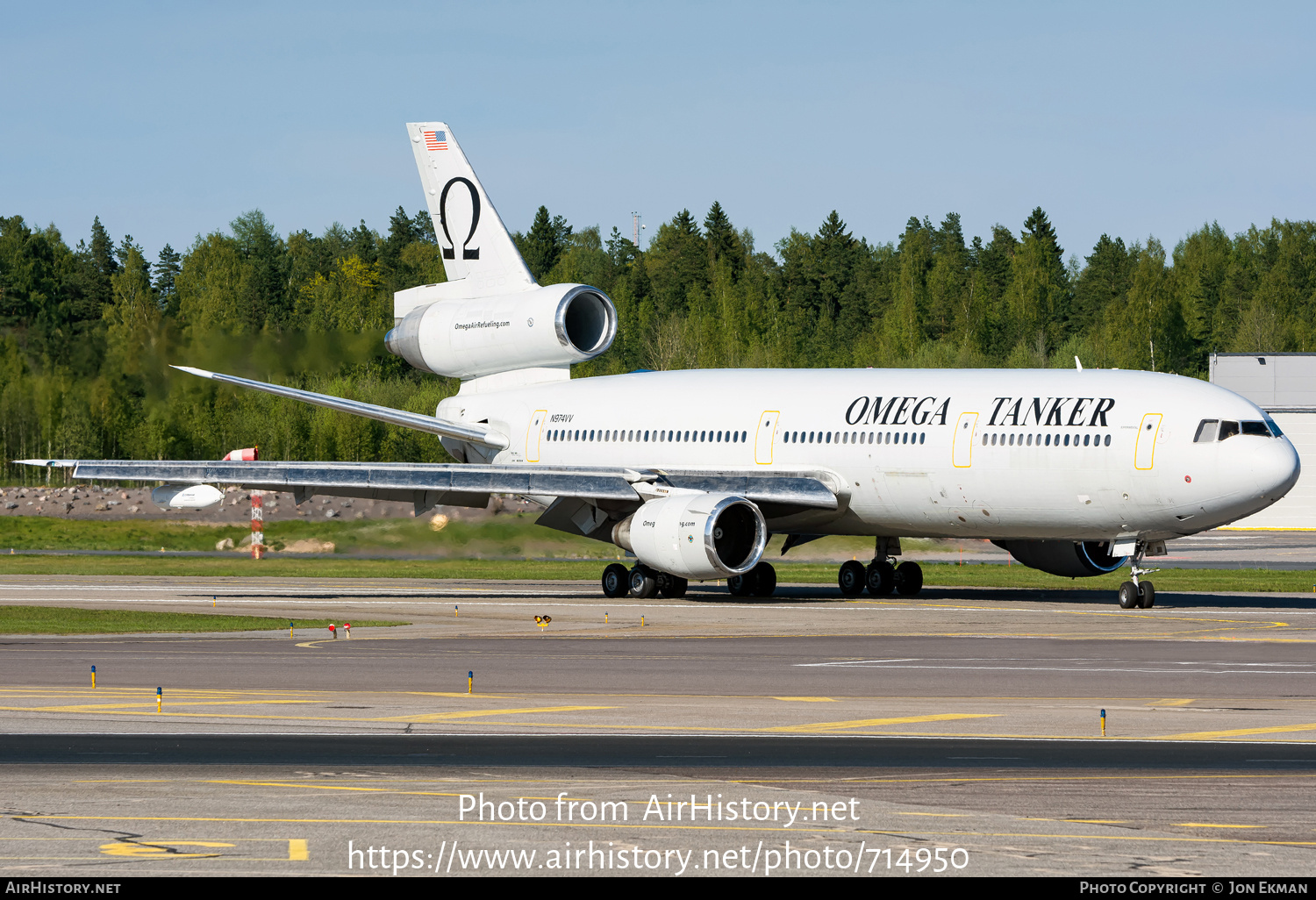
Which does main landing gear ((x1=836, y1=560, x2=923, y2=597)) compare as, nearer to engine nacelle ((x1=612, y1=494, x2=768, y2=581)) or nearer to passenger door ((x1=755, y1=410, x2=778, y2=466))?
passenger door ((x1=755, y1=410, x2=778, y2=466))

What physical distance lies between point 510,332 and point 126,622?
15.2 m

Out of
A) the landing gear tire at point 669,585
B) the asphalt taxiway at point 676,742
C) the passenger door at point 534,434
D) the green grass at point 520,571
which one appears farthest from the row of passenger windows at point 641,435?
the asphalt taxiway at point 676,742

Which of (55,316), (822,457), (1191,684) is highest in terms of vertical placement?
(55,316)

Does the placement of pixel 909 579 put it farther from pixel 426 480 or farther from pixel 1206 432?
pixel 426 480

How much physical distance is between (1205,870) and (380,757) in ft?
24.9

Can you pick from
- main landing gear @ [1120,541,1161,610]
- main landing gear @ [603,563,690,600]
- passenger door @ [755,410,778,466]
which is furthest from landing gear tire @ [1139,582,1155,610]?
main landing gear @ [603,563,690,600]

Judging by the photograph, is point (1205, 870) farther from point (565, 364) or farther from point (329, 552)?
point (329, 552)

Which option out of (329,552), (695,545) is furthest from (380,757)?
(329,552)

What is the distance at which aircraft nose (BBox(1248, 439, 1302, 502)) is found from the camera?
3195 centimetres

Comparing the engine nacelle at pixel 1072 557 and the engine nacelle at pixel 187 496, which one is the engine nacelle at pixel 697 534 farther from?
the engine nacelle at pixel 187 496

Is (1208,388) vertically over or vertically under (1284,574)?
over

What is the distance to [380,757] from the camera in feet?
49.7

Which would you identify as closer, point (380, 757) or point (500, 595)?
point (380, 757)
